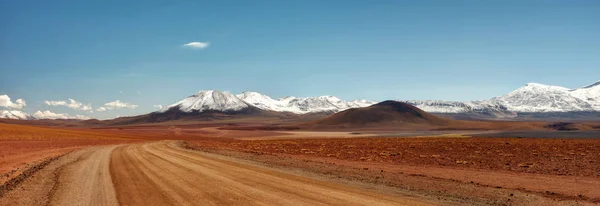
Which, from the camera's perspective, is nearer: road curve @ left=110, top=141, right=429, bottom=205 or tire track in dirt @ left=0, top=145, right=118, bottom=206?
road curve @ left=110, top=141, right=429, bottom=205

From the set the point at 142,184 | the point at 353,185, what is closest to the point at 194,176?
the point at 142,184

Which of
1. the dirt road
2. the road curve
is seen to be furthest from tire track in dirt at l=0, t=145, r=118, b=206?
the road curve

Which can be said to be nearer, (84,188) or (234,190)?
(234,190)

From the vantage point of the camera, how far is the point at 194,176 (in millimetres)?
20297

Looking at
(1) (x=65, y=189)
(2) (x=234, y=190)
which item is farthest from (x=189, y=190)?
(1) (x=65, y=189)

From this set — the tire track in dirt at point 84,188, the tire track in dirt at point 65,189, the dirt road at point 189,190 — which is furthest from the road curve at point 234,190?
the tire track in dirt at point 65,189

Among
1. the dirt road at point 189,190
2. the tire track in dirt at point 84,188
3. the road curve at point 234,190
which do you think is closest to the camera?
the road curve at point 234,190

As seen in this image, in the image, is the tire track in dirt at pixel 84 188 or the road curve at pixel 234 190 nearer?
the road curve at pixel 234 190

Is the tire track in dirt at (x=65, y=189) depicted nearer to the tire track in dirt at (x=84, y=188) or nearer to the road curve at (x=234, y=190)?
the tire track in dirt at (x=84, y=188)

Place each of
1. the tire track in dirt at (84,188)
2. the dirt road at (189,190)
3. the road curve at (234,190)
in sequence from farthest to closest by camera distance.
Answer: the tire track in dirt at (84,188) < the dirt road at (189,190) < the road curve at (234,190)

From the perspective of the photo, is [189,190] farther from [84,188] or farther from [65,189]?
[65,189]

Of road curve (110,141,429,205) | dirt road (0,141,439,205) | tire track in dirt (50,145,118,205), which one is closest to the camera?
road curve (110,141,429,205)

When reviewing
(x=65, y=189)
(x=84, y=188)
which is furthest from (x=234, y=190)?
(x=65, y=189)

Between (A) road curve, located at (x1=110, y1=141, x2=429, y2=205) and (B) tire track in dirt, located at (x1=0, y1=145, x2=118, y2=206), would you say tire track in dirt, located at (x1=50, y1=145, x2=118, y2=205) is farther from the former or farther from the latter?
(A) road curve, located at (x1=110, y1=141, x2=429, y2=205)
